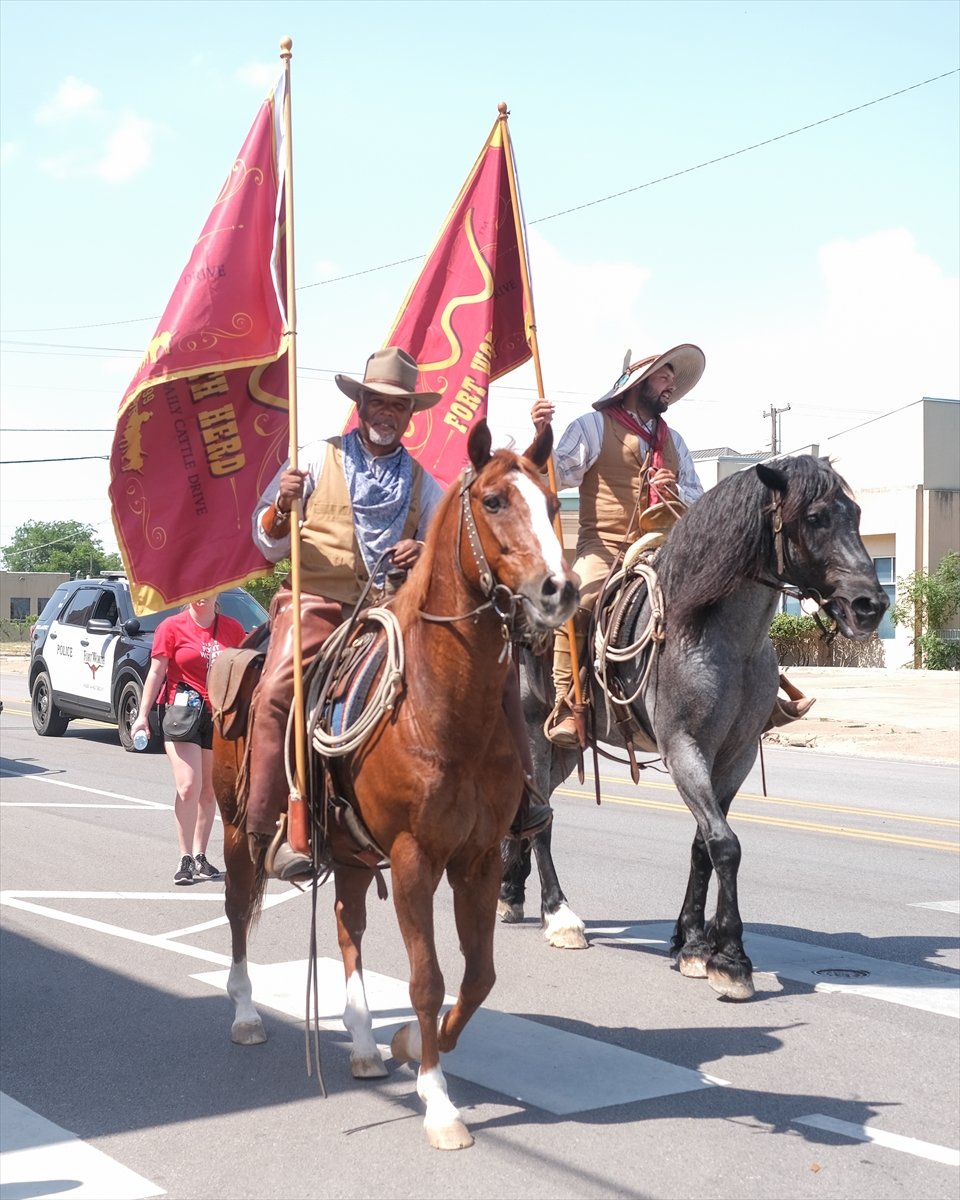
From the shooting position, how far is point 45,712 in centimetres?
2266

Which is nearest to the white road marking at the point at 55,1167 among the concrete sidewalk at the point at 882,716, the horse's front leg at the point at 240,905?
the horse's front leg at the point at 240,905

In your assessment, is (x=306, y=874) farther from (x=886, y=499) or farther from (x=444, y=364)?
(x=886, y=499)

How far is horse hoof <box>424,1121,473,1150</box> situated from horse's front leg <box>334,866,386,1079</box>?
0.82 meters

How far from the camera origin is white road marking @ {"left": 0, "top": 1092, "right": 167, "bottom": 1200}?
4.58 metres

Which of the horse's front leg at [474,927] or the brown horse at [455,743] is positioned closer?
the brown horse at [455,743]

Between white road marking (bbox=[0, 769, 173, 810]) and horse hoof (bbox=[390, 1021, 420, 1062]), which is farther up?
horse hoof (bbox=[390, 1021, 420, 1062])

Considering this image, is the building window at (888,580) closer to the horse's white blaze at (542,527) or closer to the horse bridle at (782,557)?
the horse bridle at (782,557)

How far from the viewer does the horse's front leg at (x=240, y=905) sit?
6.30 metres

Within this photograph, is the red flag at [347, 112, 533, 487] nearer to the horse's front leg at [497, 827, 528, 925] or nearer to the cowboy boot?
the horse's front leg at [497, 827, 528, 925]

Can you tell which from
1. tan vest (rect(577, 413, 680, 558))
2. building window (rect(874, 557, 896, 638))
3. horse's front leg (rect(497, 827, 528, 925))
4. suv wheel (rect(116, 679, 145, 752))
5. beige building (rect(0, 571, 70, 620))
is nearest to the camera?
tan vest (rect(577, 413, 680, 558))

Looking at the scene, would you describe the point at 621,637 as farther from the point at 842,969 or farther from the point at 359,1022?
the point at 359,1022

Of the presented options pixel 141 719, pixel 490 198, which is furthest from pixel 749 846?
pixel 490 198

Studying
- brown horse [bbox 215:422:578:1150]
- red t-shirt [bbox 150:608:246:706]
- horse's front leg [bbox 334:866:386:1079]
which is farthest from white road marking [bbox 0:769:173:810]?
brown horse [bbox 215:422:578:1150]

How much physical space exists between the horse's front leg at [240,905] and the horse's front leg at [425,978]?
57.0 inches
